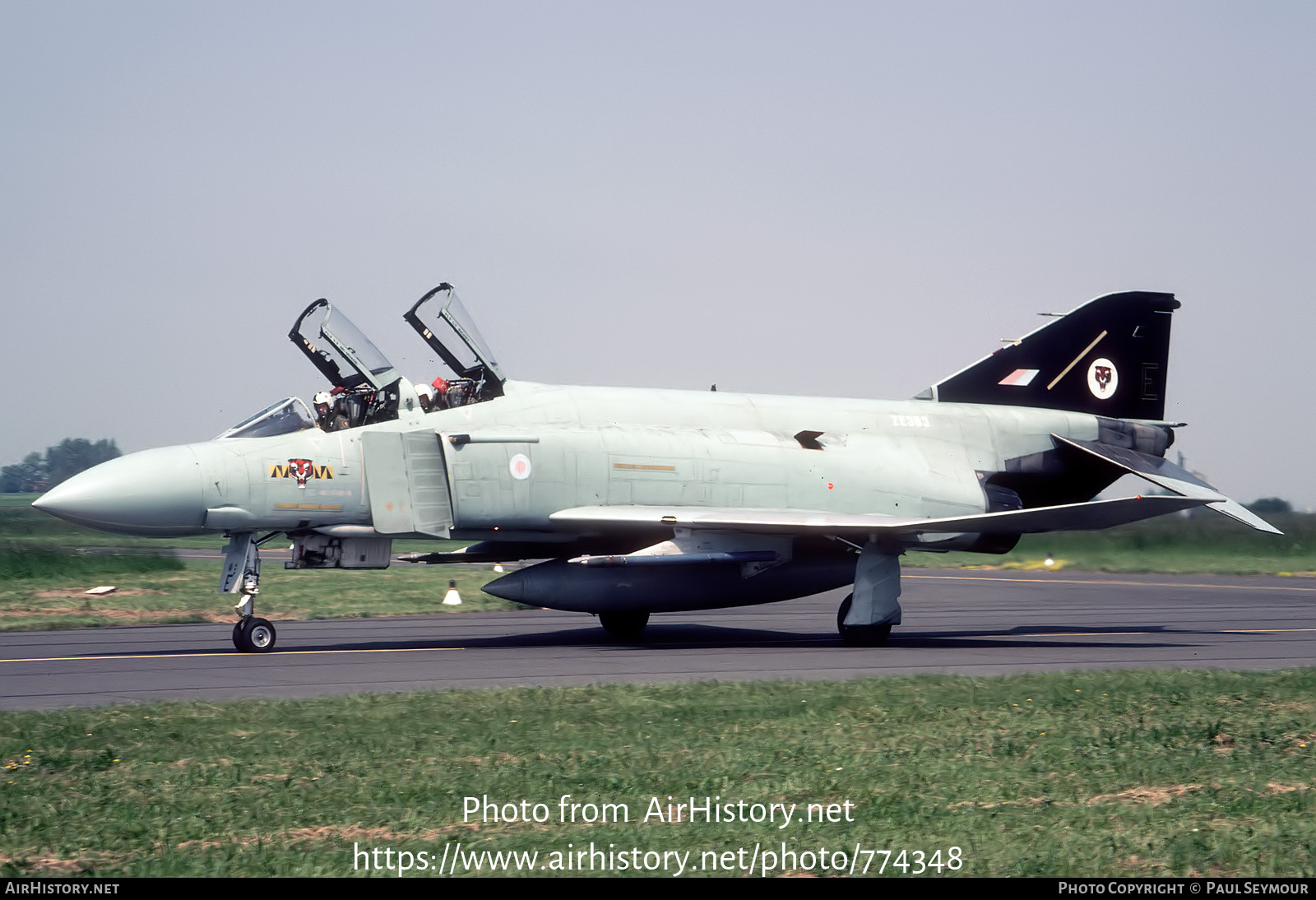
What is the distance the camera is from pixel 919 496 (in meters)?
18.0

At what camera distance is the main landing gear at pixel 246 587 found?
581 inches

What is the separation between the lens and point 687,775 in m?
7.72

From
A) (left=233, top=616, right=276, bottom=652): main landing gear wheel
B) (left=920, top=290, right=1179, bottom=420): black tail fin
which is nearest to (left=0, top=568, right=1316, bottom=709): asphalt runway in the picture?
(left=233, top=616, right=276, bottom=652): main landing gear wheel

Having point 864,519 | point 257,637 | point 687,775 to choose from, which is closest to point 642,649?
point 864,519

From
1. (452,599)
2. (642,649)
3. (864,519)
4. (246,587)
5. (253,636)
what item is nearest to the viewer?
(253,636)

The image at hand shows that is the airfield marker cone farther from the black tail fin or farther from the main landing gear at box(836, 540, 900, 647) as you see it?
the black tail fin

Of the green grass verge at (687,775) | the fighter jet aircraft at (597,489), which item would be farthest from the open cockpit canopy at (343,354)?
the green grass verge at (687,775)

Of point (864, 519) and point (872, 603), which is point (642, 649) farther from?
point (864, 519)

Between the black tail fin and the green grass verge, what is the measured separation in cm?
932

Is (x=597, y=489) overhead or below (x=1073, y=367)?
below

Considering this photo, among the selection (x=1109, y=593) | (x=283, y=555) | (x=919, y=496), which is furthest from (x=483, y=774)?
(x=283, y=555)

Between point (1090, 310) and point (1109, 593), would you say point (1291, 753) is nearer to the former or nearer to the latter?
point (1090, 310)

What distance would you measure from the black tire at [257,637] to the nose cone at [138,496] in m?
1.24

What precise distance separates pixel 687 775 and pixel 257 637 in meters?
8.56
